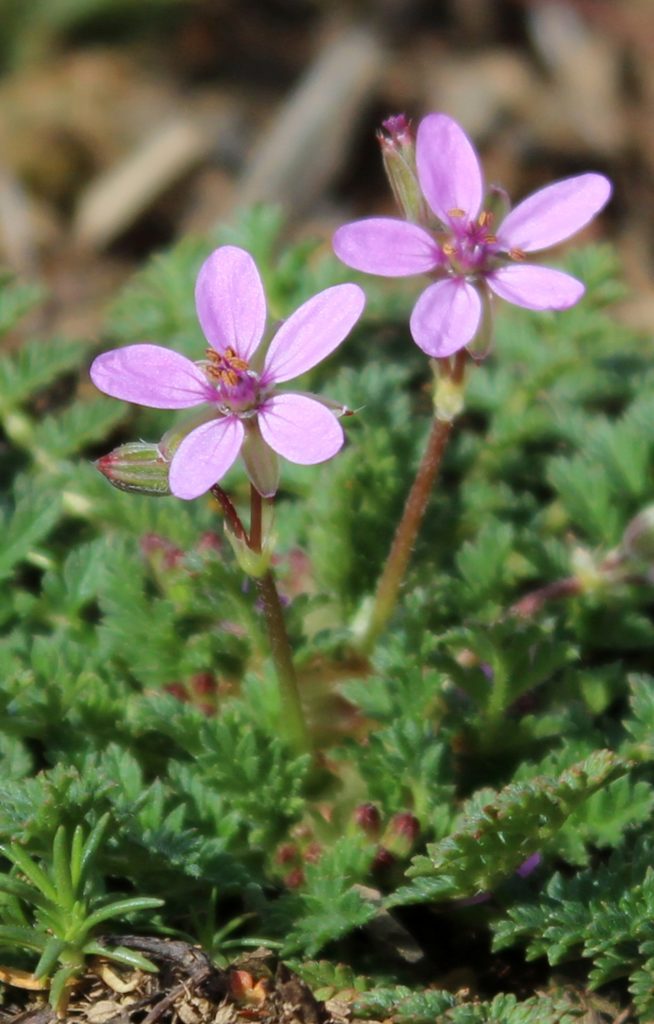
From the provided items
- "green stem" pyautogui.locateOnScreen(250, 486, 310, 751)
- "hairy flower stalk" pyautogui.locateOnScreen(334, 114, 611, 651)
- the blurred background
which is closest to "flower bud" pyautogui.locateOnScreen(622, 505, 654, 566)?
"hairy flower stalk" pyautogui.locateOnScreen(334, 114, 611, 651)

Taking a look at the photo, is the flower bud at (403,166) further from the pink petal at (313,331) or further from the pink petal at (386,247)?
the pink petal at (313,331)

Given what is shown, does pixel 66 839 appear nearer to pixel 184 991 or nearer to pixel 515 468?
pixel 184 991

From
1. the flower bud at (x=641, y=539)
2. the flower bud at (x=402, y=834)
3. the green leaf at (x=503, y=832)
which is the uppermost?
the flower bud at (x=641, y=539)

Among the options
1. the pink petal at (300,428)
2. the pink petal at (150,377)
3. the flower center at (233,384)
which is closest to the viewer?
the pink petal at (300,428)

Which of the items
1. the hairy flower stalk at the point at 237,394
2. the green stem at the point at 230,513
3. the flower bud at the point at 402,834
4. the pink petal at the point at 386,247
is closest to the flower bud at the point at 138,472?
the hairy flower stalk at the point at 237,394

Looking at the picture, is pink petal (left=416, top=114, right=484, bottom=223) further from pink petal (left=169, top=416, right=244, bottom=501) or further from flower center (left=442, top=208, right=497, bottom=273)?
pink petal (left=169, top=416, right=244, bottom=501)

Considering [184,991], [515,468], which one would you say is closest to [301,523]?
[515,468]

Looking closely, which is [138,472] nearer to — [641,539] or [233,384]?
[233,384]
